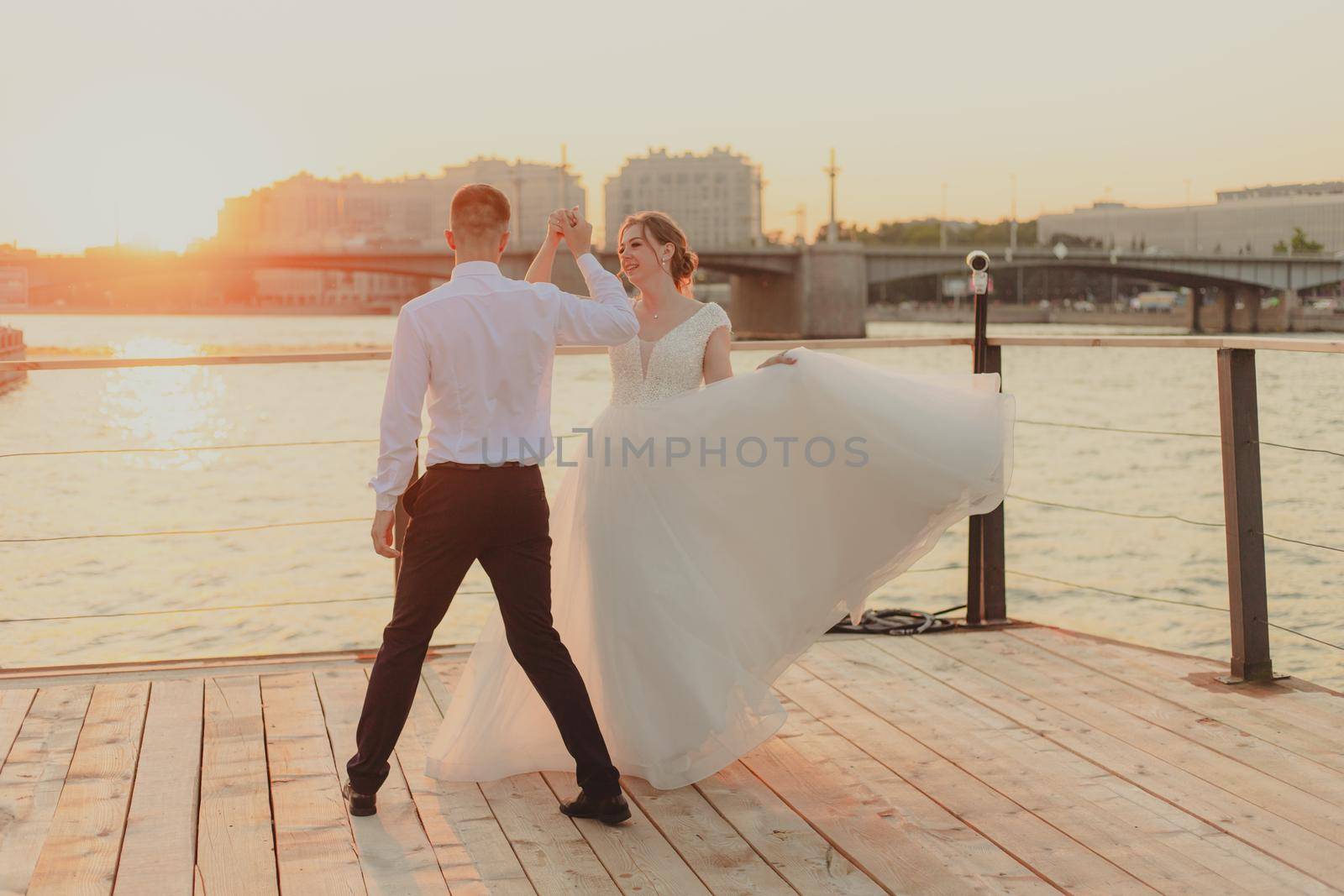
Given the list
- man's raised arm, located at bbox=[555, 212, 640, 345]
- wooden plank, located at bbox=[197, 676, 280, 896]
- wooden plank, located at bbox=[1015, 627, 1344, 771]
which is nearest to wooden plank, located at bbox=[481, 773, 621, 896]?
wooden plank, located at bbox=[197, 676, 280, 896]

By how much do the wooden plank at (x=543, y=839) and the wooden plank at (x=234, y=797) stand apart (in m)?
0.48

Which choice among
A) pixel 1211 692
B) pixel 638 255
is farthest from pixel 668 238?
pixel 1211 692

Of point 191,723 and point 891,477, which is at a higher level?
point 891,477

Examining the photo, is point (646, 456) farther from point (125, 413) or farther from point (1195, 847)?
point (125, 413)

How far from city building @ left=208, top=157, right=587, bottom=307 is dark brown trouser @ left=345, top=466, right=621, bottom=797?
61996mm

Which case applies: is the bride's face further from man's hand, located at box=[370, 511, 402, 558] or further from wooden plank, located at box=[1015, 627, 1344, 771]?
wooden plank, located at box=[1015, 627, 1344, 771]

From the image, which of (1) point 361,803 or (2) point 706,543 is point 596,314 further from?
(1) point 361,803

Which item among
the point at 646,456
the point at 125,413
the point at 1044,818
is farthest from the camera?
the point at 125,413

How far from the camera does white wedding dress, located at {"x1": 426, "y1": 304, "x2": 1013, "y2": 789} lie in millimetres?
2947

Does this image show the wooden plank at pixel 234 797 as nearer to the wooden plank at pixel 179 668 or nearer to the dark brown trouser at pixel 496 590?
the wooden plank at pixel 179 668

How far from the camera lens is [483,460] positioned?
8.74ft

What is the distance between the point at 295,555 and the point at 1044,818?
1545 cm

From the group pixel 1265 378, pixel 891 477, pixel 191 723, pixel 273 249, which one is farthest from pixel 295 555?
pixel 273 249

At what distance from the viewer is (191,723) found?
3.54 meters
